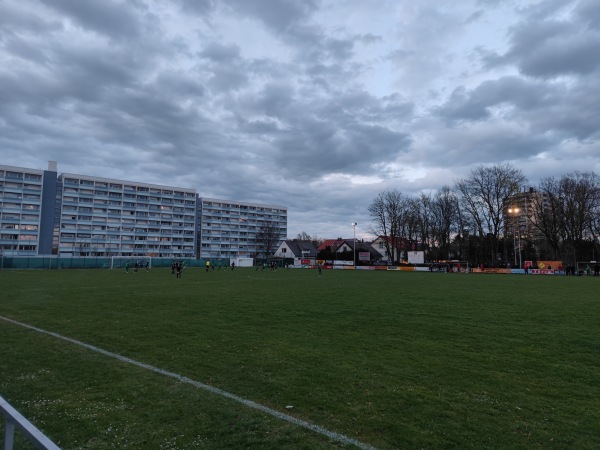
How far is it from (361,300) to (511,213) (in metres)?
58.1

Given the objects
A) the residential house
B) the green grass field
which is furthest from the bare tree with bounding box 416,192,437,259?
the green grass field

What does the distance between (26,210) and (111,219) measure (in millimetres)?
21147

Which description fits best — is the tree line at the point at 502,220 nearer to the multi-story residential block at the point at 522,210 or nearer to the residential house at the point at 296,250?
the multi-story residential block at the point at 522,210

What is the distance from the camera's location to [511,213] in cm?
6688

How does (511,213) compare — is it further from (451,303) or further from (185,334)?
(185,334)

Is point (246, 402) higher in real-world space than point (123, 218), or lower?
lower

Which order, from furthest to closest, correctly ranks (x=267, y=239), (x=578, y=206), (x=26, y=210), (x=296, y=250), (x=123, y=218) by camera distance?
(x=267, y=239) < (x=296, y=250) < (x=123, y=218) < (x=26, y=210) < (x=578, y=206)

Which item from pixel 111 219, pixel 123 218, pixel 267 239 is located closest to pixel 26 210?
pixel 111 219

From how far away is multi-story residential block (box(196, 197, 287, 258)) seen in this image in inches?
5615

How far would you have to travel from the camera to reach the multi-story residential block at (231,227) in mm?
142625

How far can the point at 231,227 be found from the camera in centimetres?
14900

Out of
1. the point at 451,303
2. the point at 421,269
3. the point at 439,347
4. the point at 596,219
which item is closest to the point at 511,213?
the point at 596,219

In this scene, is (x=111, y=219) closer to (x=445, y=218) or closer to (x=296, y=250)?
(x=296, y=250)

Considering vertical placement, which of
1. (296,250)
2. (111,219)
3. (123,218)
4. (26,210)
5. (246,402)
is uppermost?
(123,218)
